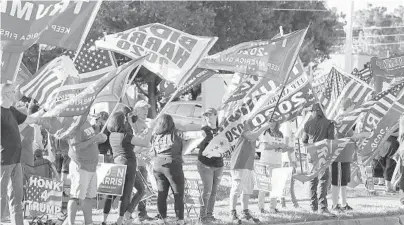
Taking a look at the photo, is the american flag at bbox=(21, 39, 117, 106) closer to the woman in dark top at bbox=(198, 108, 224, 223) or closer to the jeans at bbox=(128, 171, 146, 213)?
the jeans at bbox=(128, 171, 146, 213)

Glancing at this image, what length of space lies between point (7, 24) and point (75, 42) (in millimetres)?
1021

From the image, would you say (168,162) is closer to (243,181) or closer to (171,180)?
(171,180)

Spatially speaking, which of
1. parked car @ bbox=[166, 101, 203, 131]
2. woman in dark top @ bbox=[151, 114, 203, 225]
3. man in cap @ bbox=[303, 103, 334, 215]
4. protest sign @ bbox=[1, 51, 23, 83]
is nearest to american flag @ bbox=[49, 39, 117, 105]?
woman in dark top @ bbox=[151, 114, 203, 225]

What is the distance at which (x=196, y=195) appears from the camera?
12422 millimetres

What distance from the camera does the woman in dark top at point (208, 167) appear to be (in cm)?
1204

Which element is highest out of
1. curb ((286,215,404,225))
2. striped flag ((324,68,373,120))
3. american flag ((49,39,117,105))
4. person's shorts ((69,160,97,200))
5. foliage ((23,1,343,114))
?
foliage ((23,1,343,114))

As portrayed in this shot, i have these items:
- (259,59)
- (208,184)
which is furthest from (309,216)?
(259,59)

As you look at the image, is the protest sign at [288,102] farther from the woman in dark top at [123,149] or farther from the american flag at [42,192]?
the american flag at [42,192]

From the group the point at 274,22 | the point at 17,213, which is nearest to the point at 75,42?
the point at 17,213

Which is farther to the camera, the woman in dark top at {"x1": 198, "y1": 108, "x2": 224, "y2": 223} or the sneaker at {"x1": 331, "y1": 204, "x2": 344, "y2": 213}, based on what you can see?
the sneaker at {"x1": 331, "y1": 204, "x2": 344, "y2": 213}

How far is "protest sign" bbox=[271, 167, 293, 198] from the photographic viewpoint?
13078mm

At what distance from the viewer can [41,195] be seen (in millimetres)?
10703

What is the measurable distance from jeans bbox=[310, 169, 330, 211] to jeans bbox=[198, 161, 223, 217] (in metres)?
1.75

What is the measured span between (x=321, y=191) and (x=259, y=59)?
2.25 meters
